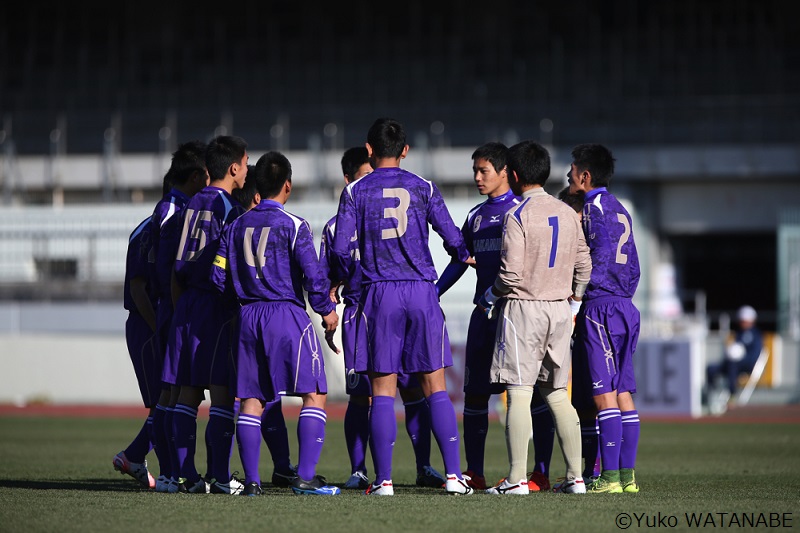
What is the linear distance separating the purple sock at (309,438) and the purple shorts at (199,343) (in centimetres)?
59

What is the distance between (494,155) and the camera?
7.62 metres

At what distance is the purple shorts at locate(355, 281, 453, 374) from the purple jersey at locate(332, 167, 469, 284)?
0.40 ft

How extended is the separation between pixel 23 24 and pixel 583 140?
58.2 feet

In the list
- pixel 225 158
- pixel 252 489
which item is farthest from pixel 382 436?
pixel 225 158

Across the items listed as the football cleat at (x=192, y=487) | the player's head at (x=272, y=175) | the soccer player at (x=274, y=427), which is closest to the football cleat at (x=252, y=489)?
the football cleat at (x=192, y=487)

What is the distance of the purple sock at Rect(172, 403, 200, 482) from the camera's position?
722 centimetres

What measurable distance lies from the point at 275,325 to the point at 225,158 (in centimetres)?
117

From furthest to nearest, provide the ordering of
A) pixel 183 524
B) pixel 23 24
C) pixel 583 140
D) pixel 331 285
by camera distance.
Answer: pixel 23 24 < pixel 583 140 < pixel 331 285 < pixel 183 524

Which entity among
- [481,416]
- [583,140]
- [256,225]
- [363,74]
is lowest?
[481,416]

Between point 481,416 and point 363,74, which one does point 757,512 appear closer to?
point 481,416

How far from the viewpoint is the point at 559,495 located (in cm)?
673

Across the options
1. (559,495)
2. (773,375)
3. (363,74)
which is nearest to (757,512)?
(559,495)

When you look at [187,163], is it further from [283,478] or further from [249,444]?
[283,478]

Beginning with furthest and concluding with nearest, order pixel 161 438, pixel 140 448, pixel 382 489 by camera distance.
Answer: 1. pixel 140 448
2. pixel 161 438
3. pixel 382 489
